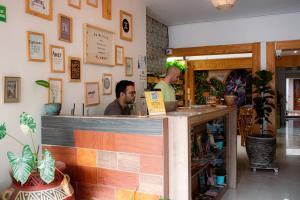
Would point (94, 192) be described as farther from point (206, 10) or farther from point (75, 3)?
point (206, 10)

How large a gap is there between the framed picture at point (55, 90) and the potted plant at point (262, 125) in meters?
3.81

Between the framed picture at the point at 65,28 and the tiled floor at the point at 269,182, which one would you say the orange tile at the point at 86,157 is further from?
the tiled floor at the point at 269,182

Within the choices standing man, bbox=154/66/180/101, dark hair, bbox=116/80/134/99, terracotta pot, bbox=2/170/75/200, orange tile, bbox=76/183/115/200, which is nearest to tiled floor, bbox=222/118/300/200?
standing man, bbox=154/66/180/101

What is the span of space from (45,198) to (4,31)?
150 cm

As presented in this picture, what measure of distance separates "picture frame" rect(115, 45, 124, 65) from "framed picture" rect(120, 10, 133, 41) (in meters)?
0.18

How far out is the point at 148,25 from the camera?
572cm

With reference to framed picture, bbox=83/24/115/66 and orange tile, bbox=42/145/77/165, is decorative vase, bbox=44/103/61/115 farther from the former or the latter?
framed picture, bbox=83/24/115/66

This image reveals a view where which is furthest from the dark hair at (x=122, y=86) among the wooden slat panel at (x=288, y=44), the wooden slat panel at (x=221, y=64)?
the wooden slat panel at (x=221, y=64)

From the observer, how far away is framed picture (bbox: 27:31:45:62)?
2.80m

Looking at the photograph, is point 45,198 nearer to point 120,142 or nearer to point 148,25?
point 120,142

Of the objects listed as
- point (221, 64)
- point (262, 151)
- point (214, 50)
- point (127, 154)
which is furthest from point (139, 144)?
point (221, 64)

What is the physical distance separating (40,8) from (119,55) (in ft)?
5.07

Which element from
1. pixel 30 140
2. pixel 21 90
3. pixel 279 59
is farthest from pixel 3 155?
pixel 279 59

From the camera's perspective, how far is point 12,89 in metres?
2.62
